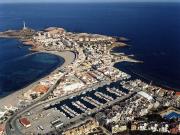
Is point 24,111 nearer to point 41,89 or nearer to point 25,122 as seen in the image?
point 25,122

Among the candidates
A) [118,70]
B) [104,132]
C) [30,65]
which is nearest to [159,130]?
[104,132]

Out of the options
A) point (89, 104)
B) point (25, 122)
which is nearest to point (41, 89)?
point (89, 104)

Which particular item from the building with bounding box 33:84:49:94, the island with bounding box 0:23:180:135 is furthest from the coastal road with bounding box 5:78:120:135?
the building with bounding box 33:84:49:94

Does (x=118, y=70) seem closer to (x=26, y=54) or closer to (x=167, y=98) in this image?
(x=167, y=98)

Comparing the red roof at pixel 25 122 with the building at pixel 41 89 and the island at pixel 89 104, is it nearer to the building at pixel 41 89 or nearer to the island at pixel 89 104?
the island at pixel 89 104

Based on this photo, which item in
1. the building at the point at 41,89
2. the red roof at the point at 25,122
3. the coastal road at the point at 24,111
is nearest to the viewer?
the coastal road at the point at 24,111

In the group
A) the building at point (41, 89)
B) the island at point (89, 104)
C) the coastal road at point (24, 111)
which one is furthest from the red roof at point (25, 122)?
the building at point (41, 89)

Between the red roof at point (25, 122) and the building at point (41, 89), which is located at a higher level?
the building at point (41, 89)

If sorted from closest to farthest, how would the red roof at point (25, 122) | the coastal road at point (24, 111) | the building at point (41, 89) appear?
the coastal road at point (24, 111), the red roof at point (25, 122), the building at point (41, 89)
